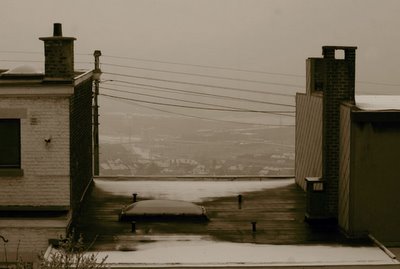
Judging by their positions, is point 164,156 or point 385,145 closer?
point 385,145

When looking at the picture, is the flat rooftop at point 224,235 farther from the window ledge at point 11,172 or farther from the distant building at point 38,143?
the window ledge at point 11,172

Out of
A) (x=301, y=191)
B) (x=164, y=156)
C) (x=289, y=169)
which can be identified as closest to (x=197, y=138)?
(x=164, y=156)

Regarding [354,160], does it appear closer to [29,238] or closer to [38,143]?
[38,143]

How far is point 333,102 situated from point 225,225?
4.75m

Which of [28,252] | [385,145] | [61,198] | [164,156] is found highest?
[385,145]

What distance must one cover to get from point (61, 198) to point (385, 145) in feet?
29.6

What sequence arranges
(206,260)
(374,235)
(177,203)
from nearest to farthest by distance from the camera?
(206,260)
(374,235)
(177,203)

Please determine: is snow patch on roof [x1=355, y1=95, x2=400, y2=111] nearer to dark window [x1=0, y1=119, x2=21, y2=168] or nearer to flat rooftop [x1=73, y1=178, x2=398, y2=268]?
flat rooftop [x1=73, y1=178, x2=398, y2=268]

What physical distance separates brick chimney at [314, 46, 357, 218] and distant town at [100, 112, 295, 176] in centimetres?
5048

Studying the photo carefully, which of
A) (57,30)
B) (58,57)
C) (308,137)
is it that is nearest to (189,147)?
(308,137)

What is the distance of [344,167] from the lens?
66.0 ft

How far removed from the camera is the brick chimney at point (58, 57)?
19.6 meters

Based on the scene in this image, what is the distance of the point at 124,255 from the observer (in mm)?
17547

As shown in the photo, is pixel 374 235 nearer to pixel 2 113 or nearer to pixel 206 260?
pixel 206 260
